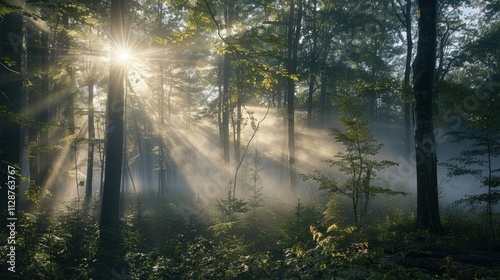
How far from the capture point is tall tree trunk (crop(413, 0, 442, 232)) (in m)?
7.61

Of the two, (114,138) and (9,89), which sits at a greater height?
(9,89)

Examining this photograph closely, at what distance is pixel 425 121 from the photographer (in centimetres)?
780

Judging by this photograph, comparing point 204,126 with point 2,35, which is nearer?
point 2,35

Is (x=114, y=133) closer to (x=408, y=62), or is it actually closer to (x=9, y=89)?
(x=9, y=89)

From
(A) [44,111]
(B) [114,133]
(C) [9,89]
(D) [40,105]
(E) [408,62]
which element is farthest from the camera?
(E) [408,62]

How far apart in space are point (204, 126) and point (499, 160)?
36.1m

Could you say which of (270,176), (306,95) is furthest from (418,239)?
(270,176)

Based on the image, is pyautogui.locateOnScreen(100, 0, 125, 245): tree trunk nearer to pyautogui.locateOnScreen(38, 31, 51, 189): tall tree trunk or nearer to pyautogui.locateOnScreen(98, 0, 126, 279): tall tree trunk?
pyautogui.locateOnScreen(98, 0, 126, 279): tall tree trunk

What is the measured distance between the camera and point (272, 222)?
37.7ft

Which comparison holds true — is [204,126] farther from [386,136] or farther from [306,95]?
[386,136]

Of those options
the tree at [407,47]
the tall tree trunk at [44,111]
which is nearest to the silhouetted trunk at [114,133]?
the tall tree trunk at [44,111]

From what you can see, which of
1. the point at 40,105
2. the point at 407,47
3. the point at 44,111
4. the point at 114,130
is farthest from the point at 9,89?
the point at 407,47

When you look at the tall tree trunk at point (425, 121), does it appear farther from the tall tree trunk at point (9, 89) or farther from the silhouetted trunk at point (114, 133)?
the tall tree trunk at point (9, 89)

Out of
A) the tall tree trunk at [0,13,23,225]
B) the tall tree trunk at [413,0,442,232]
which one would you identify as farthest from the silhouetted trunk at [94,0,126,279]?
the tall tree trunk at [413,0,442,232]
